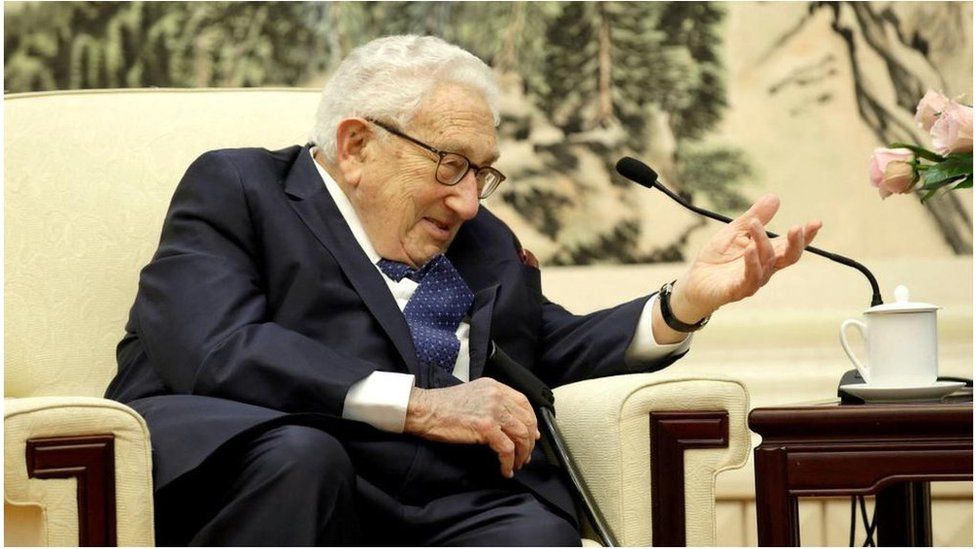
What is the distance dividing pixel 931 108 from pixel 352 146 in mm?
916

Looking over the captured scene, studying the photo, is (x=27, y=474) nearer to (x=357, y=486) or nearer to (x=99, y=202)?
(x=357, y=486)

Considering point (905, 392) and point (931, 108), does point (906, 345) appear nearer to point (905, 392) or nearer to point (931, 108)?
point (905, 392)

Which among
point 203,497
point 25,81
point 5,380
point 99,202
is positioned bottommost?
point 203,497

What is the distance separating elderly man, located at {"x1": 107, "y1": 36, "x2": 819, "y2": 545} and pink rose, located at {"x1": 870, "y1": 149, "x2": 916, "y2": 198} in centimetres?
19

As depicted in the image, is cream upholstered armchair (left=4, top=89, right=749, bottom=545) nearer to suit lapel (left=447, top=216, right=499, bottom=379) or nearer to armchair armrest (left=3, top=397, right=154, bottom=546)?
armchair armrest (left=3, top=397, right=154, bottom=546)

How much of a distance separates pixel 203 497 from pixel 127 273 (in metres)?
0.68

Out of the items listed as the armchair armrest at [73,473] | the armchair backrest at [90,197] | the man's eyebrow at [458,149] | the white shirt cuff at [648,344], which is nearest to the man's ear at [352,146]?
the man's eyebrow at [458,149]

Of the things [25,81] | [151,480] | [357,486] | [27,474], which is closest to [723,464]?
[357,486]

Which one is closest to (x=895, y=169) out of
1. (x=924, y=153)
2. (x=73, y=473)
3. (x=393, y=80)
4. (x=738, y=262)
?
(x=924, y=153)

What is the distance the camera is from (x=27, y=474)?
5.18 feet

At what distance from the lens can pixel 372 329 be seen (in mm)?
2008

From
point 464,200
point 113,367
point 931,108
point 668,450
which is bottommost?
point 668,450

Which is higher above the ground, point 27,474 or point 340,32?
point 340,32

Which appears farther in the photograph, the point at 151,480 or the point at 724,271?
the point at 724,271
